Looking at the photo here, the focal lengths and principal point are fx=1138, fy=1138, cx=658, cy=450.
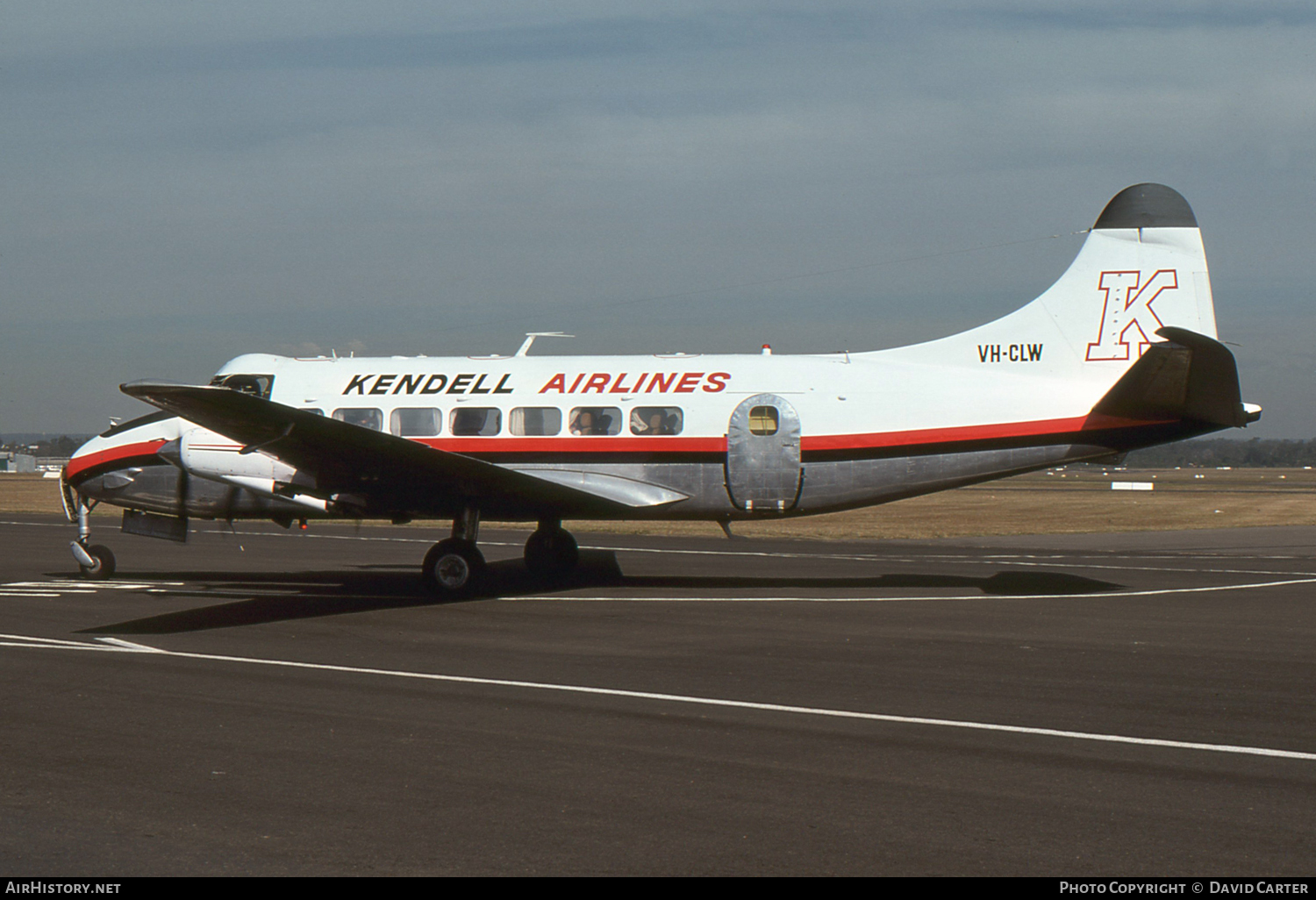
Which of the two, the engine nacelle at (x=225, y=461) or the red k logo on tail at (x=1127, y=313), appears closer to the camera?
the red k logo on tail at (x=1127, y=313)

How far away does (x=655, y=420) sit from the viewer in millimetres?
19234

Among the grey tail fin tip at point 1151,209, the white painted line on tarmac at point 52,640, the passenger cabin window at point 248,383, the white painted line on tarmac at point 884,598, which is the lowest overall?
the white painted line on tarmac at point 884,598

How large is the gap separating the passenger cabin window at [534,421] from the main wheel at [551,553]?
289 centimetres

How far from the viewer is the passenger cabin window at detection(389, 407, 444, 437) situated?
1992cm

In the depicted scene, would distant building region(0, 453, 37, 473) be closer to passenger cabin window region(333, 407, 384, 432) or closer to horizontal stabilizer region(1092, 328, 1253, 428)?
passenger cabin window region(333, 407, 384, 432)

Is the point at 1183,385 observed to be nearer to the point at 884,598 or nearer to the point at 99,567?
the point at 884,598

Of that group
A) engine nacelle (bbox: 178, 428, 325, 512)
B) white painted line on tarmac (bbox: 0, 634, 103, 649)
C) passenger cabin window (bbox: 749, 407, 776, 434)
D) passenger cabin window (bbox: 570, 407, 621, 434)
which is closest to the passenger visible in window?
passenger cabin window (bbox: 570, 407, 621, 434)

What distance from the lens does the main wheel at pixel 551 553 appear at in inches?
858

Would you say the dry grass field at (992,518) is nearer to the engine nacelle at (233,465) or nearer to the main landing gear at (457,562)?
the main landing gear at (457,562)

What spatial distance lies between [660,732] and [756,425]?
10260 millimetres

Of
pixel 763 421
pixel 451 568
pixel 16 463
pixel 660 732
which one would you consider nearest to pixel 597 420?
pixel 763 421

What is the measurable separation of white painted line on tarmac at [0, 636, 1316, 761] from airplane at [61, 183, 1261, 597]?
16.3 feet

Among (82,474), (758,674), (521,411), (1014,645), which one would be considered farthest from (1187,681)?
(82,474)

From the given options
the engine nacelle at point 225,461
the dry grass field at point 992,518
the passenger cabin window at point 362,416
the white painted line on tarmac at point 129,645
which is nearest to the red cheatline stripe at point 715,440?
the engine nacelle at point 225,461
